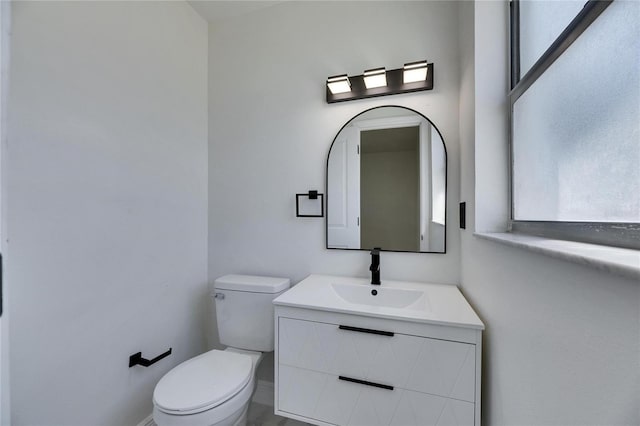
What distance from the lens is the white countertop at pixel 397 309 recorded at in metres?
0.99

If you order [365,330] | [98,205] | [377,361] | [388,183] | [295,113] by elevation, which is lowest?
[377,361]

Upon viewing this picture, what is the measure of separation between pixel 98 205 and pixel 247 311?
946 mm

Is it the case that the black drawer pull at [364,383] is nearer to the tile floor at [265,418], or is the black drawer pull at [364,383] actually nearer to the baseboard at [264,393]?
the tile floor at [265,418]

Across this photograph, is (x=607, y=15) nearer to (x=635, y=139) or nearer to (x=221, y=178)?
(x=635, y=139)

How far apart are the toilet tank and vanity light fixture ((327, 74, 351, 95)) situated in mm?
1243

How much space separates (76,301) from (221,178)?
3.47ft

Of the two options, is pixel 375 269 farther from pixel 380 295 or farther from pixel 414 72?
pixel 414 72

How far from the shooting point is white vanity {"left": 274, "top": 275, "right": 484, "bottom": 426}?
956 mm

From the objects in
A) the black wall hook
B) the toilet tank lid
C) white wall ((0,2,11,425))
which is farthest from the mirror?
white wall ((0,2,11,425))

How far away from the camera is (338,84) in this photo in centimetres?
157

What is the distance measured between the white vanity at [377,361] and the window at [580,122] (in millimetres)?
505

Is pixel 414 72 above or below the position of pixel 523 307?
above

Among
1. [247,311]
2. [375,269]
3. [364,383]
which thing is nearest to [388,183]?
[375,269]

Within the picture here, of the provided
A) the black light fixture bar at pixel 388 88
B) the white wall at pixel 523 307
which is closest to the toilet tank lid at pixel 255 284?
the white wall at pixel 523 307
